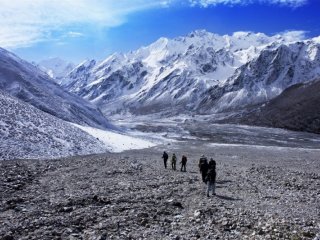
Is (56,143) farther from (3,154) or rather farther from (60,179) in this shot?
(60,179)

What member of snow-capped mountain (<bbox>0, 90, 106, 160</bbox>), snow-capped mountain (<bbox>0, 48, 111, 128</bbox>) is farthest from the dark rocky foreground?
snow-capped mountain (<bbox>0, 48, 111, 128</bbox>)

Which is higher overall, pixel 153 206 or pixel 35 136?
pixel 35 136

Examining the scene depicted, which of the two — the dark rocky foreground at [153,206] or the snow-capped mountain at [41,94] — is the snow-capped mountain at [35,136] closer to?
the dark rocky foreground at [153,206]

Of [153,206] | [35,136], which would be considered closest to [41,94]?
[35,136]

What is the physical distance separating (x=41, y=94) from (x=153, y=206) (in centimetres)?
9347

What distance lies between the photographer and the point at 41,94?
11262 centimetres

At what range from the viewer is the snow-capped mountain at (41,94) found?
10456cm

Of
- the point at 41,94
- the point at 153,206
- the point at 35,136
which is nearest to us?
the point at 153,206

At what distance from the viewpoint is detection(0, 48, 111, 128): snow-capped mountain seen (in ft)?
343

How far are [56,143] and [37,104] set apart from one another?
1781 inches

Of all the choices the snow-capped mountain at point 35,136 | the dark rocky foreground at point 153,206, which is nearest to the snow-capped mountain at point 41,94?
the snow-capped mountain at point 35,136

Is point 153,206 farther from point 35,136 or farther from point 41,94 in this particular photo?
point 41,94

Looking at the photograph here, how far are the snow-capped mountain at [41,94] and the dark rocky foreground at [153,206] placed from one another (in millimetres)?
65782

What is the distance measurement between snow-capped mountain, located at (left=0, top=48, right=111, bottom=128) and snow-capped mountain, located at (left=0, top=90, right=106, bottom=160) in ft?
95.7
